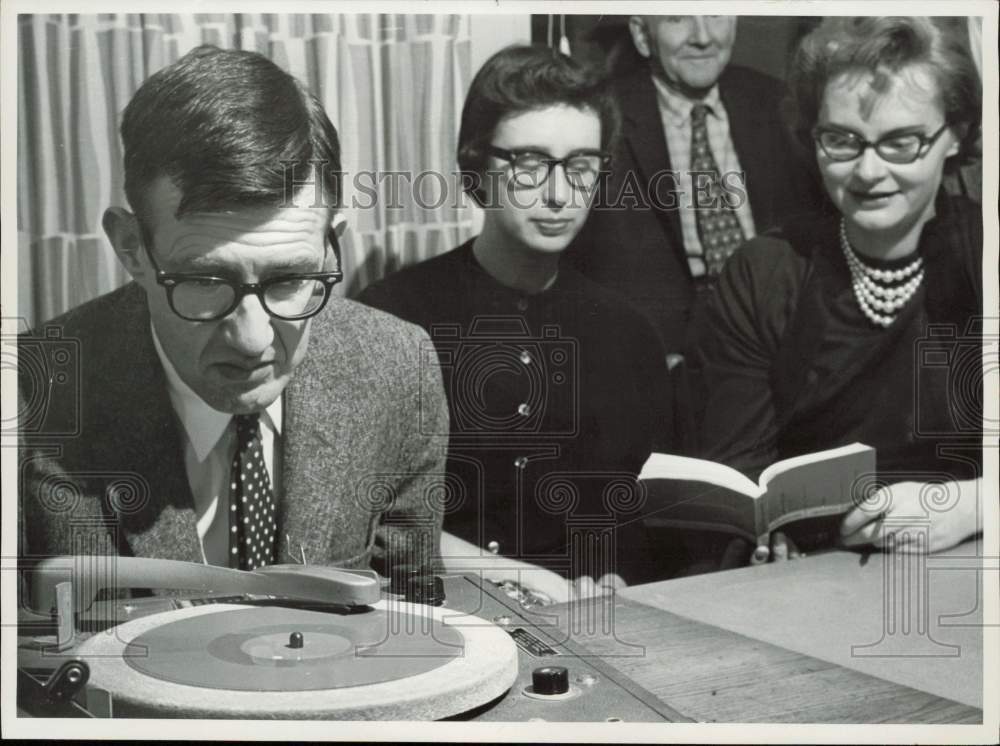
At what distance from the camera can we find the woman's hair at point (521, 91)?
2322 mm

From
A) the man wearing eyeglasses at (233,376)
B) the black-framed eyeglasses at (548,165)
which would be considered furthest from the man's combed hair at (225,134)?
the black-framed eyeglasses at (548,165)

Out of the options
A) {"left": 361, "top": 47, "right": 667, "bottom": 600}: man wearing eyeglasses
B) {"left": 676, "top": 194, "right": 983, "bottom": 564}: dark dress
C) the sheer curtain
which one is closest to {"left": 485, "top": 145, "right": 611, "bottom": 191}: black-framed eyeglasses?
{"left": 361, "top": 47, "right": 667, "bottom": 600}: man wearing eyeglasses

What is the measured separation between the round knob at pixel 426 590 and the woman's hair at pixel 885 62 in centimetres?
113

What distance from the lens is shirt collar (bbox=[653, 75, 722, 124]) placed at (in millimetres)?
2357

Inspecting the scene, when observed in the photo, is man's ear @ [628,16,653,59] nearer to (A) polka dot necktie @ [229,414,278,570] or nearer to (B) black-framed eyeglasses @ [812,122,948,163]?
(B) black-framed eyeglasses @ [812,122,948,163]

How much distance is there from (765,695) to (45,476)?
144 cm

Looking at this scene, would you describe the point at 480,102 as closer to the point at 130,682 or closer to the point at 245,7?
the point at 245,7

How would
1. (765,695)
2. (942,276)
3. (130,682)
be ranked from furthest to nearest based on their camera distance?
1. (942,276)
2. (765,695)
3. (130,682)

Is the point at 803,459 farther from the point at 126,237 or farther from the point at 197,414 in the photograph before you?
the point at 126,237

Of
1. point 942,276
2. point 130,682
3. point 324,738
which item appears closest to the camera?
point 130,682

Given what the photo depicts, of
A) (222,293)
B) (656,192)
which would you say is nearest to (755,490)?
(656,192)

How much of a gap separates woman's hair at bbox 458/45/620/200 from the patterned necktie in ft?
0.60

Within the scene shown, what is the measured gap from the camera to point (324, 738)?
222 cm

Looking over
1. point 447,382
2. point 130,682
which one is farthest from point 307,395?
point 130,682
